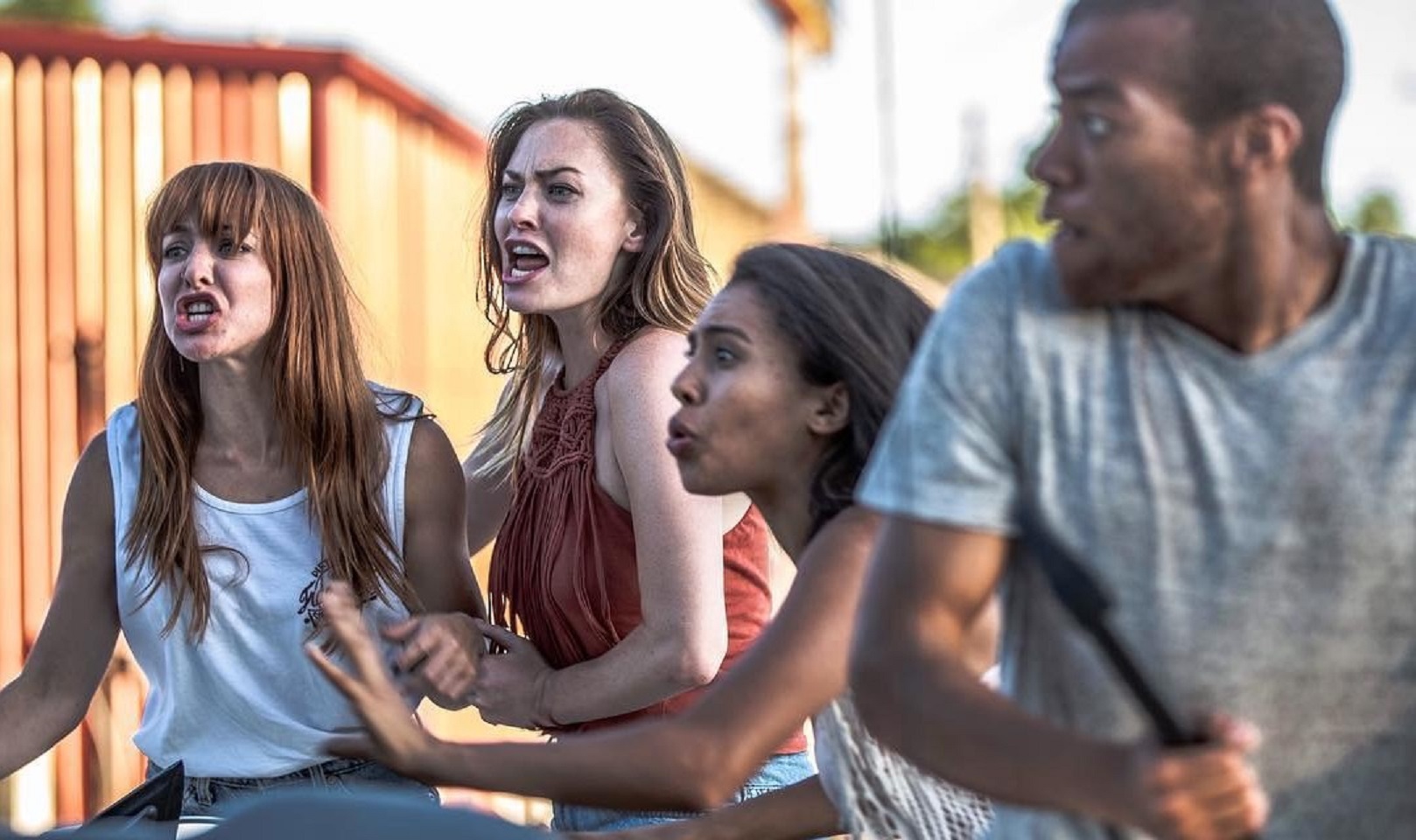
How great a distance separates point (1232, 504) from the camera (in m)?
1.57

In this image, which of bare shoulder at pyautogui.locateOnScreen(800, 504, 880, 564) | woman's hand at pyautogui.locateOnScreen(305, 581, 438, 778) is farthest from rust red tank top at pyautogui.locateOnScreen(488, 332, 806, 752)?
woman's hand at pyautogui.locateOnScreen(305, 581, 438, 778)

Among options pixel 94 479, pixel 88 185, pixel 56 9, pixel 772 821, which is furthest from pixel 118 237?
pixel 56 9

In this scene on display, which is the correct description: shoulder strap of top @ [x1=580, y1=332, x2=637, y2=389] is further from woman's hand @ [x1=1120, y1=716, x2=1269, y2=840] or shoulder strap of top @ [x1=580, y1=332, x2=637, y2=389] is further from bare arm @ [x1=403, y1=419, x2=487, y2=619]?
woman's hand @ [x1=1120, y1=716, x2=1269, y2=840]

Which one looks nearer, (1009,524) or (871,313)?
(1009,524)

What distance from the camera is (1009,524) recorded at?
5.25 ft

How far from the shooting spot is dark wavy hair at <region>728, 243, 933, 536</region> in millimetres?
2309

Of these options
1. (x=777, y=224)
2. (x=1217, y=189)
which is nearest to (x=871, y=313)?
(x=1217, y=189)

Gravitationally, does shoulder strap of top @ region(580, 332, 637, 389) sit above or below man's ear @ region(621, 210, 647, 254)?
below

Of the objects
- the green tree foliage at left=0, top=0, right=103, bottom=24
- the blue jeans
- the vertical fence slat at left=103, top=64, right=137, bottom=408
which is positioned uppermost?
the green tree foliage at left=0, top=0, right=103, bottom=24

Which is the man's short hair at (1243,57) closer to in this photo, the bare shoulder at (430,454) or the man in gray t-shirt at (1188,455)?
the man in gray t-shirt at (1188,455)

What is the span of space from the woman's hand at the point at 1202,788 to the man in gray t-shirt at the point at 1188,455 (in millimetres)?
100

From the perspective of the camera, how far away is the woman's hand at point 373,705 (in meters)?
1.86

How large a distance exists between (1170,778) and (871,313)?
978 mm

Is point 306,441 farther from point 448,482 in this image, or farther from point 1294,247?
point 1294,247
